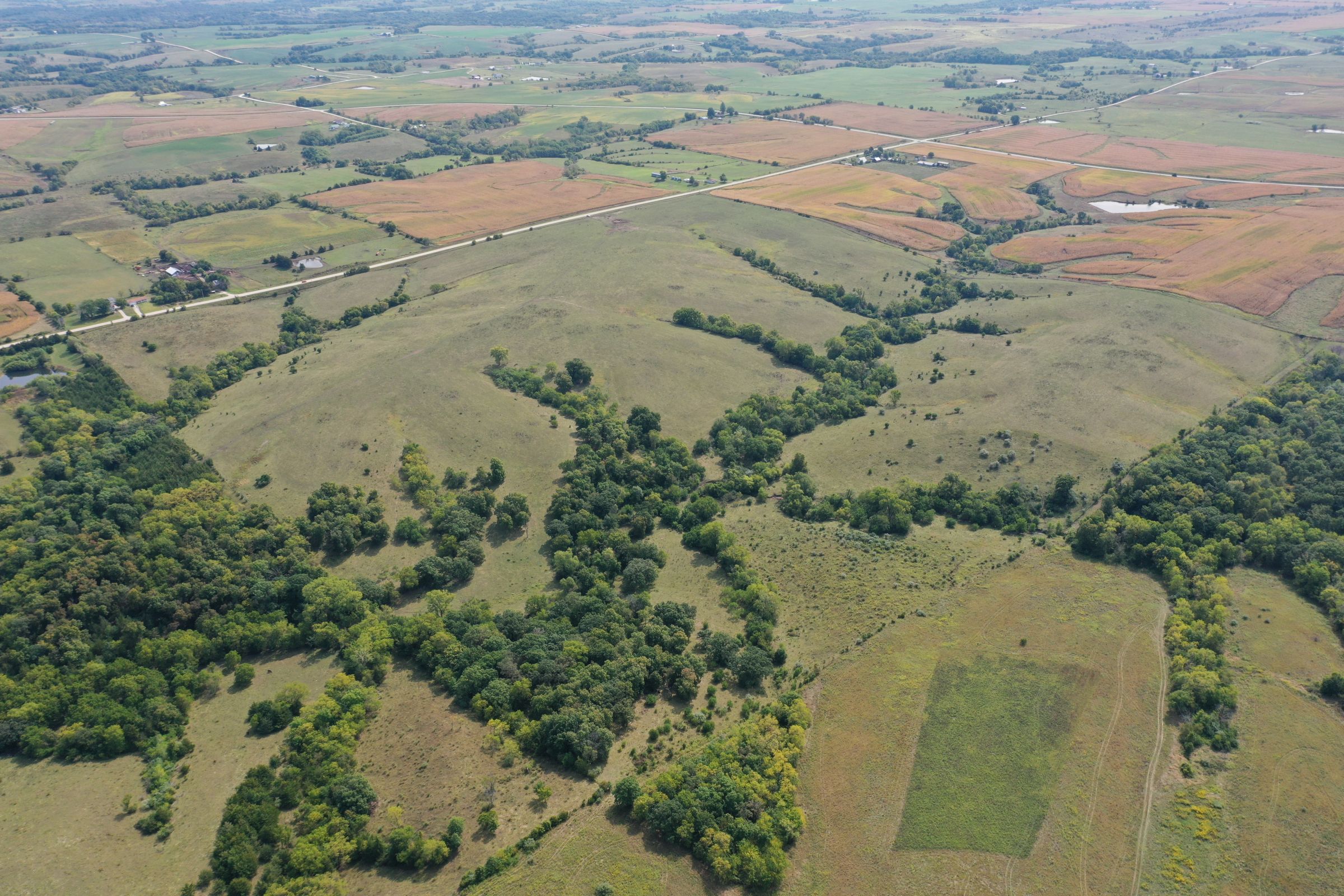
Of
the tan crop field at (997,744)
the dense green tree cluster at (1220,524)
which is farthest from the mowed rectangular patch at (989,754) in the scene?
the dense green tree cluster at (1220,524)

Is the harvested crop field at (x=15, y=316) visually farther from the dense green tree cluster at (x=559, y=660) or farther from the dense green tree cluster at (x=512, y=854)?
the dense green tree cluster at (x=512, y=854)

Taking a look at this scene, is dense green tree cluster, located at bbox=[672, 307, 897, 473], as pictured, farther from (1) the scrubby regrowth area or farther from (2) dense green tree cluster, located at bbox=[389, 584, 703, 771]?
(2) dense green tree cluster, located at bbox=[389, 584, 703, 771]

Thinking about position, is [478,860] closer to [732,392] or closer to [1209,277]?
[732,392]

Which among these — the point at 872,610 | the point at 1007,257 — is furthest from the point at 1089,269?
the point at 872,610

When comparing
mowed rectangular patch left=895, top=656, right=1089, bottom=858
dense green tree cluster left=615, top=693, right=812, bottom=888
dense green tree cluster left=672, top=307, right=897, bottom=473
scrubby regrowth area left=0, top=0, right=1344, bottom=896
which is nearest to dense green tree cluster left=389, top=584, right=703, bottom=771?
scrubby regrowth area left=0, top=0, right=1344, bottom=896

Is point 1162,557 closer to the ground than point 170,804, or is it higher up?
higher up

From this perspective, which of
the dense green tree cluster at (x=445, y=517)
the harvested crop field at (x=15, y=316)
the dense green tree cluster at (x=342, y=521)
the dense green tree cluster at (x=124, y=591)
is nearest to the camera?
the dense green tree cluster at (x=124, y=591)
